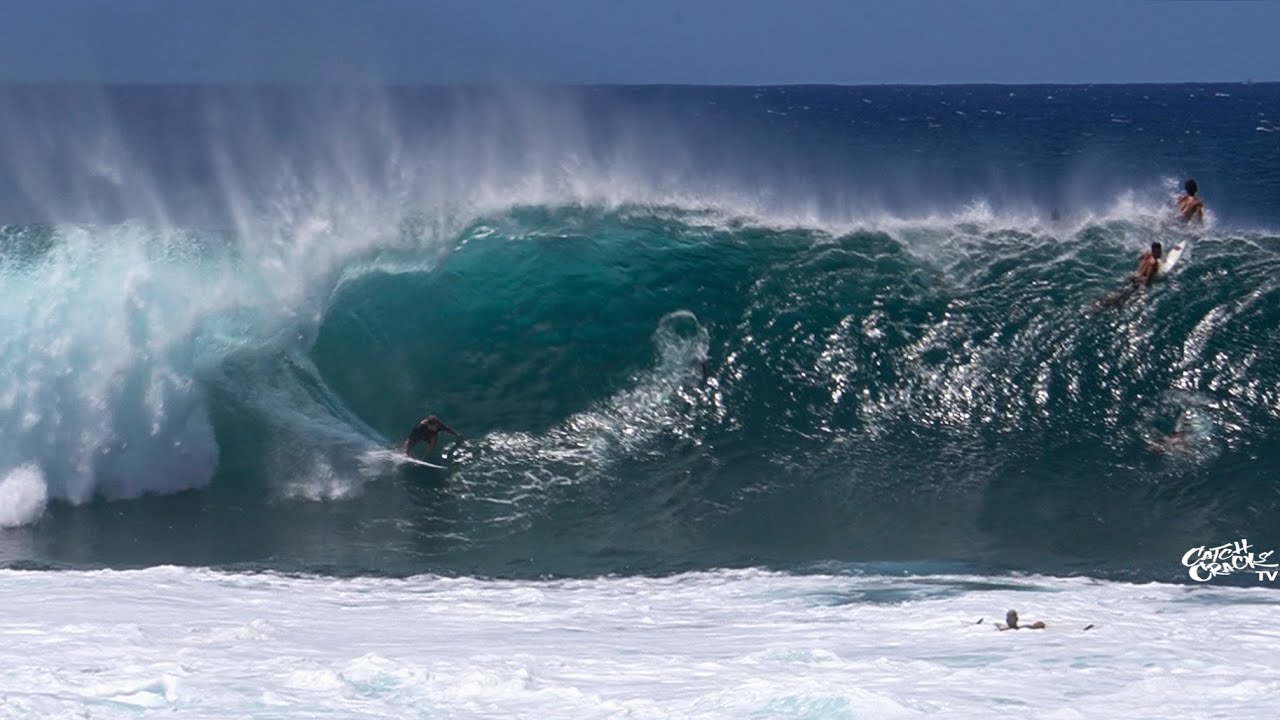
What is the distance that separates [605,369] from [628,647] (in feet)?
25.3

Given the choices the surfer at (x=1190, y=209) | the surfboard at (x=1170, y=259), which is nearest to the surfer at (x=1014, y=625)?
the surfboard at (x=1170, y=259)

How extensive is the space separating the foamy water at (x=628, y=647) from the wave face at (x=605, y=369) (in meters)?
1.21

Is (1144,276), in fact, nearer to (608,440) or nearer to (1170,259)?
(1170,259)

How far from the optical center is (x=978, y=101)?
331 ft

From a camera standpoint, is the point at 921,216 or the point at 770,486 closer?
the point at 770,486

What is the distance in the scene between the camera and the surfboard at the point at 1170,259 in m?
18.8

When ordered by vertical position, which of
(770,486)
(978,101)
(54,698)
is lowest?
(54,698)

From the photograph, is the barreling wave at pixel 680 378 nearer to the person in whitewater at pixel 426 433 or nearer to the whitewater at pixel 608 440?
the whitewater at pixel 608 440

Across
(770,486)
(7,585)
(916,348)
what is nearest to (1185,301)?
(916,348)

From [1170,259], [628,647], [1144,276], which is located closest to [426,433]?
[628,647]

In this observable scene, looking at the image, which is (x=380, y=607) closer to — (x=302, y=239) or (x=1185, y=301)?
(x=302, y=239)

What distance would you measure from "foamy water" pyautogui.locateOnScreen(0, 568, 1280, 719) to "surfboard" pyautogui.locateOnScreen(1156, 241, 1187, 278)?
762 centimetres

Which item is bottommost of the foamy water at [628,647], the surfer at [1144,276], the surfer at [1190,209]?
the foamy water at [628,647]

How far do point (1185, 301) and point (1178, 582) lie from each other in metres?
6.93
